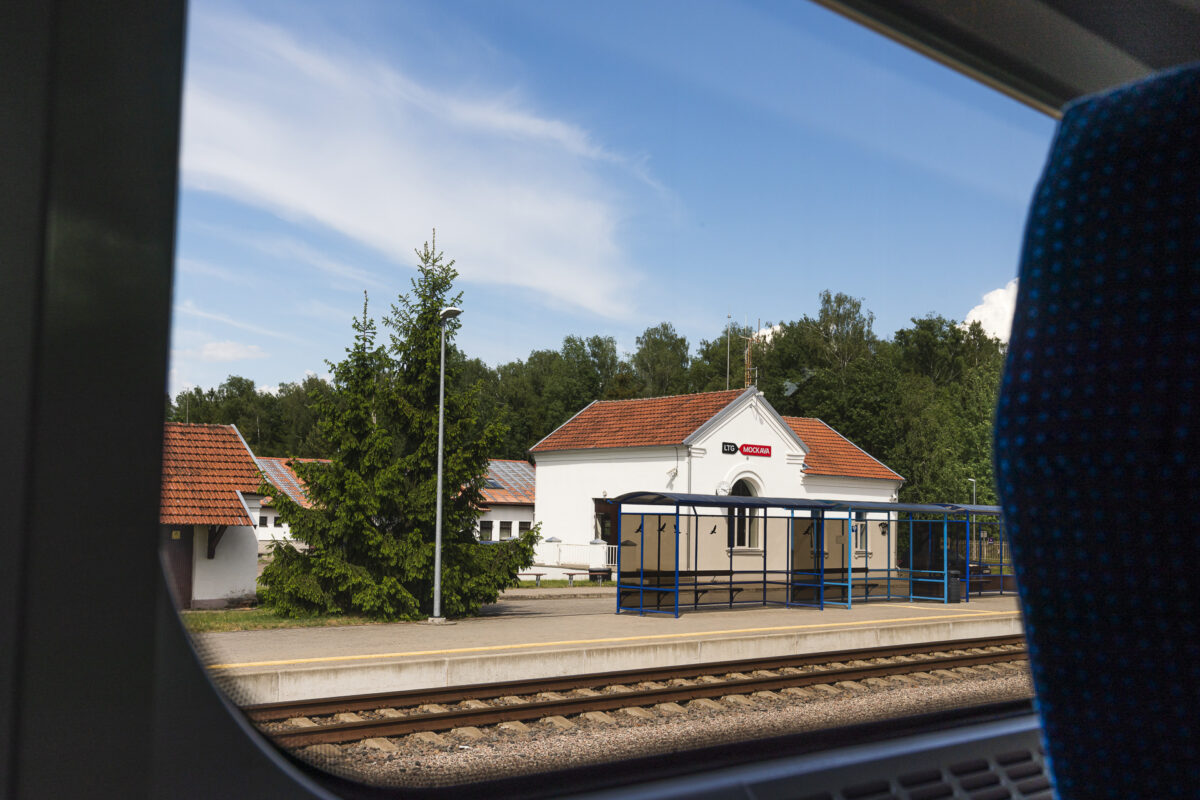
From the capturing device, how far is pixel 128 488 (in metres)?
0.74

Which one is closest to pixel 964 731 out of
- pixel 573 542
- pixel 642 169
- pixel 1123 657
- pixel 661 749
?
pixel 661 749

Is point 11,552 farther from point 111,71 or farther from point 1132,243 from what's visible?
point 1132,243

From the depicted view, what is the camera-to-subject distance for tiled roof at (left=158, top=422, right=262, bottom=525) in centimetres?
81

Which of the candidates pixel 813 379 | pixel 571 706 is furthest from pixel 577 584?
pixel 813 379

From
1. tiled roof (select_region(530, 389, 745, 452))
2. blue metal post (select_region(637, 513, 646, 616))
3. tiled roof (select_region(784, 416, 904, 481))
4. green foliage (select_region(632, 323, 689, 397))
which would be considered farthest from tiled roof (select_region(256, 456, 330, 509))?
blue metal post (select_region(637, 513, 646, 616))

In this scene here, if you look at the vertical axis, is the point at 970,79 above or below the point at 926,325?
above

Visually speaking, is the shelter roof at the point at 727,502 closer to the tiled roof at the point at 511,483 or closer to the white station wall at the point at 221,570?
the tiled roof at the point at 511,483

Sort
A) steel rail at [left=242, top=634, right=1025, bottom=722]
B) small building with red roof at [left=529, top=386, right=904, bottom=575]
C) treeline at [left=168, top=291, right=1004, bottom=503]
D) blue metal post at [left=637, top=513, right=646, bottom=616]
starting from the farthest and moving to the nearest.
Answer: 1. blue metal post at [left=637, top=513, right=646, bottom=616]
2. small building with red roof at [left=529, top=386, right=904, bottom=575]
3. treeline at [left=168, top=291, right=1004, bottom=503]
4. steel rail at [left=242, top=634, right=1025, bottom=722]

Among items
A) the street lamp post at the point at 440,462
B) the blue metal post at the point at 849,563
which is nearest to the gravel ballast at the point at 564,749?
the street lamp post at the point at 440,462

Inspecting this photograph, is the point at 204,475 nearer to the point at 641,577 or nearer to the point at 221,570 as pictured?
the point at 221,570

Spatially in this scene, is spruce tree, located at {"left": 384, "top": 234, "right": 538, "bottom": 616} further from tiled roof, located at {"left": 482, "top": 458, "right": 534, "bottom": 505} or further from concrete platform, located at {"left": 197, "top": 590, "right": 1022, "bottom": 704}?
concrete platform, located at {"left": 197, "top": 590, "right": 1022, "bottom": 704}

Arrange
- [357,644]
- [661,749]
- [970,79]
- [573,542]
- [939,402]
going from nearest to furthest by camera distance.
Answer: [661,749]
[970,79]
[939,402]
[357,644]
[573,542]

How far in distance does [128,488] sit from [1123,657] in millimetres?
712

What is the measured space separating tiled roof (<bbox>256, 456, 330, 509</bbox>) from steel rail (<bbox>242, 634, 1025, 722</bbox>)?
0.26 metres
